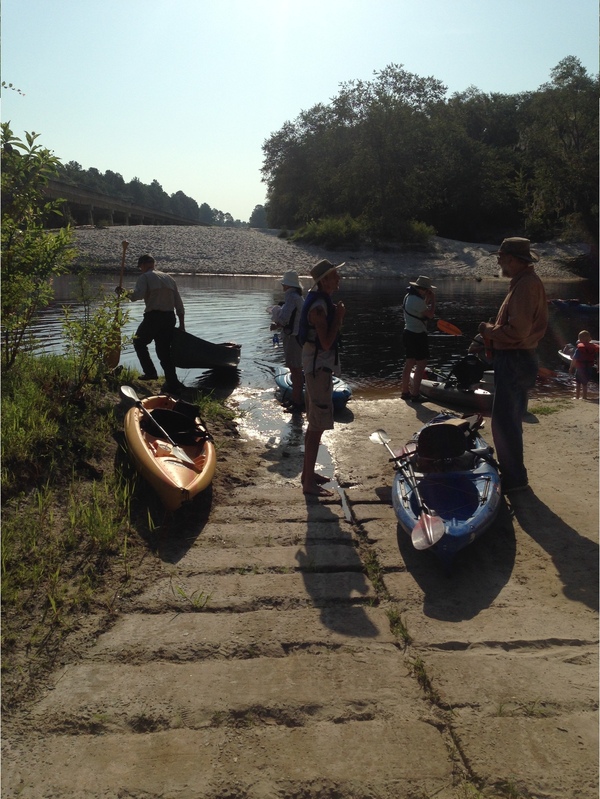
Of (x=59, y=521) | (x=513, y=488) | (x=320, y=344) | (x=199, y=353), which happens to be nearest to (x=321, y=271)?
(x=320, y=344)

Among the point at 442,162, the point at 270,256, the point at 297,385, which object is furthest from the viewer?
the point at 442,162

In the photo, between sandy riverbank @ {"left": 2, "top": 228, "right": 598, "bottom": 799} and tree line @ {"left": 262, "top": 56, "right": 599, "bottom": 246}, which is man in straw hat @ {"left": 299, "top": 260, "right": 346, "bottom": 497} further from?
tree line @ {"left": 262, "top": 56, "right": 599, "bottom": 246}

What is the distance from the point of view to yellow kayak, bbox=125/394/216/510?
5523 millimetres

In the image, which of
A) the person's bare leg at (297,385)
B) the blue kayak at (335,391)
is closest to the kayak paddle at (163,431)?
the person's bare leg at (297,385)

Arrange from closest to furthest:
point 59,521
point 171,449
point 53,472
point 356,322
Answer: point 59,521
point 53,472
point 171,449
point 356,322

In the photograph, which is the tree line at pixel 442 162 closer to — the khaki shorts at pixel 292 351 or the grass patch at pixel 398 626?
the khaki shorts at pixel 292 351

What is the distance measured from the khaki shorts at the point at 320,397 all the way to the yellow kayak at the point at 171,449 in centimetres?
109

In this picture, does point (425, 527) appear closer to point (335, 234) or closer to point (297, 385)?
point (297, 385)

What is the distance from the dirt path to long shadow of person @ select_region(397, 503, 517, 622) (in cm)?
2

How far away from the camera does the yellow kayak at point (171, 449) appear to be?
552 centimetres

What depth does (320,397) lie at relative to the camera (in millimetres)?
6043

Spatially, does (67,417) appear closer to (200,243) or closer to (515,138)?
(200,243)

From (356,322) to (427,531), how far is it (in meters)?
17.8

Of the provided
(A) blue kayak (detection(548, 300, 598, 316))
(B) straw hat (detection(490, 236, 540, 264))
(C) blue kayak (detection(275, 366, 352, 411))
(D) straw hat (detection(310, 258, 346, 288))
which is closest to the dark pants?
(C) blue kayak (detection(275, 366, 352, 411))
